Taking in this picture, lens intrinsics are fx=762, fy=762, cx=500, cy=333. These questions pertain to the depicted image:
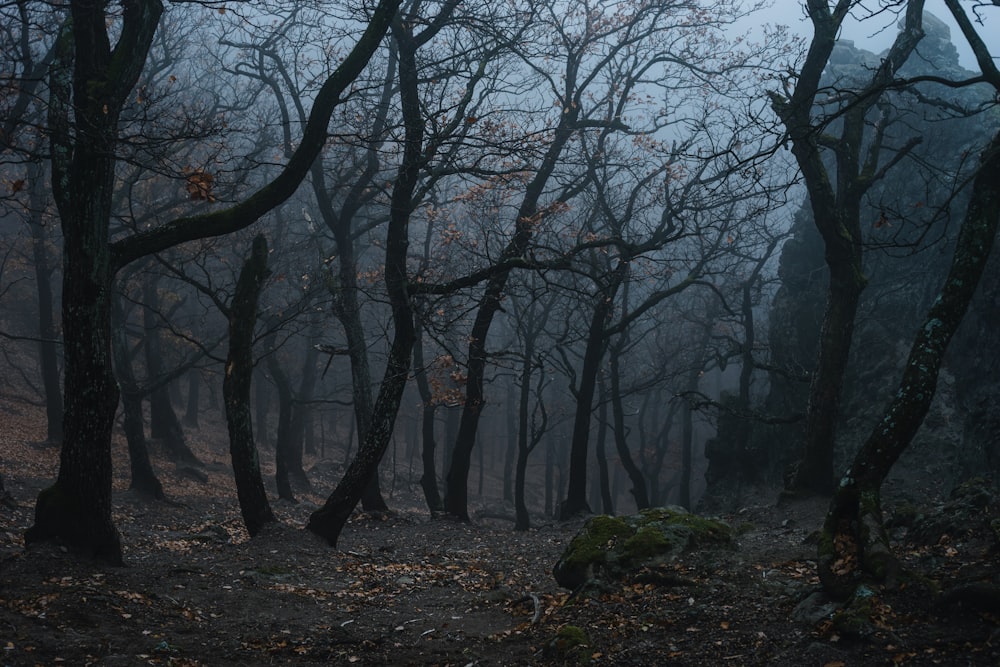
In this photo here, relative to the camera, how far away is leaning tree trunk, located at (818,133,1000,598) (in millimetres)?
6336

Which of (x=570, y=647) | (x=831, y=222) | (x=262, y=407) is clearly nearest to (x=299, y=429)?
(x=262, y=407)

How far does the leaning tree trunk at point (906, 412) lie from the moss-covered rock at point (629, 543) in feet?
7.75

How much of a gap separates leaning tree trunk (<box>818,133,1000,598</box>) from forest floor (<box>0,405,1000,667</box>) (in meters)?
0.37

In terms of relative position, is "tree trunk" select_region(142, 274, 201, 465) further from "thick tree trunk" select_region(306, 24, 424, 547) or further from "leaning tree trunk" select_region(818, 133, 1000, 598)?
"leaning tree trunk" select_region(818, 133, 1000, 598)

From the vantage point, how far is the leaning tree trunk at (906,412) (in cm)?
634

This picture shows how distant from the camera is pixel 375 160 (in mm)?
16484

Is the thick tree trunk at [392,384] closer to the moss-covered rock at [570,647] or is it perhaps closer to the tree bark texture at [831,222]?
the moss-covered rock at [570,647]

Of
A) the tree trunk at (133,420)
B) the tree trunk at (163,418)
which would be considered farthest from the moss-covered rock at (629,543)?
the tree trunk at (163,418)

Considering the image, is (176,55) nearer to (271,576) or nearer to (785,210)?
(271,576)

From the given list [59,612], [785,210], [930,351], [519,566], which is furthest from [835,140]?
[785,210]

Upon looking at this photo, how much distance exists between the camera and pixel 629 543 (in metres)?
8.73

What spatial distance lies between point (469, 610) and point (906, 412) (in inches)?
199

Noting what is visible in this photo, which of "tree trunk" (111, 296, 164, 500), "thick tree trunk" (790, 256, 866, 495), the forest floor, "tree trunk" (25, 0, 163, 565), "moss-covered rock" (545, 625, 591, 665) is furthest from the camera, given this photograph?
"tree trunk" (111, 296, 164, 500)

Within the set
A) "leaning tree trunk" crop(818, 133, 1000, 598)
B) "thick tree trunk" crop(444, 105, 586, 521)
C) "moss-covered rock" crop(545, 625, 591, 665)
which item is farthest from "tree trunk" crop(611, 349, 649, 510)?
"moss-covered rock" crop(545, 625, 591, 665)
